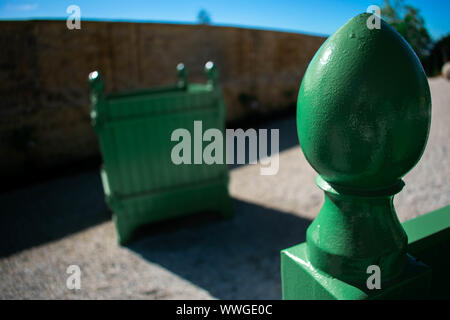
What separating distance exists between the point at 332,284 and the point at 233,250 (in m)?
3.28

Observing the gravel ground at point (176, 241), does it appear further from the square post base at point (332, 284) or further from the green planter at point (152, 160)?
the square post base at point (332, 284)

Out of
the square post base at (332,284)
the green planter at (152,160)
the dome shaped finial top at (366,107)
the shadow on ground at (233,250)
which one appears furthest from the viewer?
the green planter at (152,160)

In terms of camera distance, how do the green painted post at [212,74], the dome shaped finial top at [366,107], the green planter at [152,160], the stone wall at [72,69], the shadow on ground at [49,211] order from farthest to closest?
1. the stone wall at [72,69]
2. the shadow on ground at [49,211]
3. the green painted post at [212,74]
4. the green planter at [152,160]
5. the dome shaped finial top at [366,107]

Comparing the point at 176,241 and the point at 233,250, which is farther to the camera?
the point at 176,241

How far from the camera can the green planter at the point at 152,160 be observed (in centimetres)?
411

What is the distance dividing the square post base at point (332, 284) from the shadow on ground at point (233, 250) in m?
2.41

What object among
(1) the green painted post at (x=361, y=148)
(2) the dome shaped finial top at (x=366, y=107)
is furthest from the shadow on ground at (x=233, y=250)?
(2) the dome shaped finial top at (x=366, y=107)

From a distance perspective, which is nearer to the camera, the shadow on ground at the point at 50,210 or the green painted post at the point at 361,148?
the green painted post at the point at 361,148

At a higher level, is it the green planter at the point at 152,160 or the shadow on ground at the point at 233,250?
the green planter at the point at 152,160

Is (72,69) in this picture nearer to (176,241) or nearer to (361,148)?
(176,241)

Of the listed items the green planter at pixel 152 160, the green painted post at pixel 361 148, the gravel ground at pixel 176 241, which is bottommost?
the gravel ground at pixel 176 241

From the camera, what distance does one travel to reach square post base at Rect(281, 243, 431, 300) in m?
0.91

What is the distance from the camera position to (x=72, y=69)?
7.28 m

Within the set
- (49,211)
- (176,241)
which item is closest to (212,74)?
(176,241)
